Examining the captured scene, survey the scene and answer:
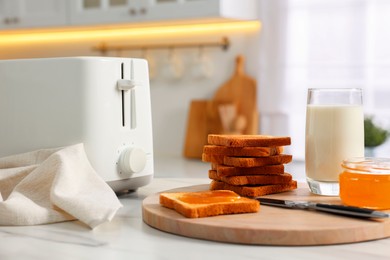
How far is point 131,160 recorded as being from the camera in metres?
1.23

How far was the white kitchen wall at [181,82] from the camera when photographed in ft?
9.32

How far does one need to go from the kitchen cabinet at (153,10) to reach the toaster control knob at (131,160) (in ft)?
4.46

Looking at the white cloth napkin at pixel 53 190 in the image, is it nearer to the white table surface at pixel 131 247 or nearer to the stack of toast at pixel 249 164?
the white table surface at pixel 131 247

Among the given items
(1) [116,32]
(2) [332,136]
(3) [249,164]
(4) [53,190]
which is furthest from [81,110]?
(1) [116,32]

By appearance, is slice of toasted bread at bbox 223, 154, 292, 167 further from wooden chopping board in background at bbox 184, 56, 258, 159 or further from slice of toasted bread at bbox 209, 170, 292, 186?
wooden chopping board in background at bbox 184, 56, 258, 159

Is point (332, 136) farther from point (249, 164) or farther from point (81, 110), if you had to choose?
point (81, 110)

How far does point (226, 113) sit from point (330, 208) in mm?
1811

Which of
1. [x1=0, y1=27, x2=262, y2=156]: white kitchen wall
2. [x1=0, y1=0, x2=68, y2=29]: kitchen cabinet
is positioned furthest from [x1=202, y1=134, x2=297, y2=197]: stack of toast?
[x1=0, y1=0, x2=68, y2=29]: kitchen cabinet

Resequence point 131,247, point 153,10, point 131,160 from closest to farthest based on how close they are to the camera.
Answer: point 131,247
point 131,160
point 153,10

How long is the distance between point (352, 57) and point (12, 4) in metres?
1.56

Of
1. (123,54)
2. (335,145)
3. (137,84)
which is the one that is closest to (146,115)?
(137,84)

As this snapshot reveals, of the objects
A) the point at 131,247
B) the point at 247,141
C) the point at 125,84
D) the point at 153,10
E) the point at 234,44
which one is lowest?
the point at 131,247

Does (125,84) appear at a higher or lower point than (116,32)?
lower

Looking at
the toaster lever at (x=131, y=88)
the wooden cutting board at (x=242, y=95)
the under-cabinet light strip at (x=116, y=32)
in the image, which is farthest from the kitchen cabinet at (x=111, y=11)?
the toaster lever at (x=131, y=88)
